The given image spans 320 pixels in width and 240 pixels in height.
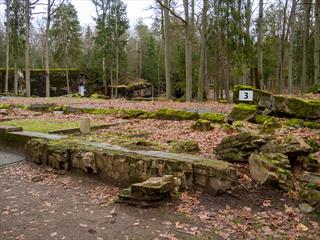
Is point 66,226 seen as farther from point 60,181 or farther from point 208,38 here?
point 208,38

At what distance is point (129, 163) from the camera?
609 cm

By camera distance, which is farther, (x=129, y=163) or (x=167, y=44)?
(x=167, y=44)

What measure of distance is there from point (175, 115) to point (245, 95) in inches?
98.6

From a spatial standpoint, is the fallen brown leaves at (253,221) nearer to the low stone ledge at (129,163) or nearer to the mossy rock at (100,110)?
the low stone ledge at (129,163)

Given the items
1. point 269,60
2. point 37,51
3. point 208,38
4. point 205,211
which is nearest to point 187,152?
point 205,211

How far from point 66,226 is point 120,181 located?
69.1 inches

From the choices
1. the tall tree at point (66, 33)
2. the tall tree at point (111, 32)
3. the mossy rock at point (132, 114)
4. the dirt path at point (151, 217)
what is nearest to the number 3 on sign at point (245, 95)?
the mossy rock at point (132, 114)

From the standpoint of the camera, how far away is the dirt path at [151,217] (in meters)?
4.29

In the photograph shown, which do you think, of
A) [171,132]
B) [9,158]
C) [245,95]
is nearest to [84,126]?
[9,158]

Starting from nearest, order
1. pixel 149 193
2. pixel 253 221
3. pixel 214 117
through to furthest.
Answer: pixel 253 221 → pixel 149 193 → pixel 214 117

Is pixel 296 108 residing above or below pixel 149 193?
above

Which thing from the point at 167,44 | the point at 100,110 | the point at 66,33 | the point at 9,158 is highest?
the point at 66,33

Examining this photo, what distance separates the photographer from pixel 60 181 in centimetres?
669

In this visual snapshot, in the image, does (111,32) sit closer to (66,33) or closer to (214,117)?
(66,33)
